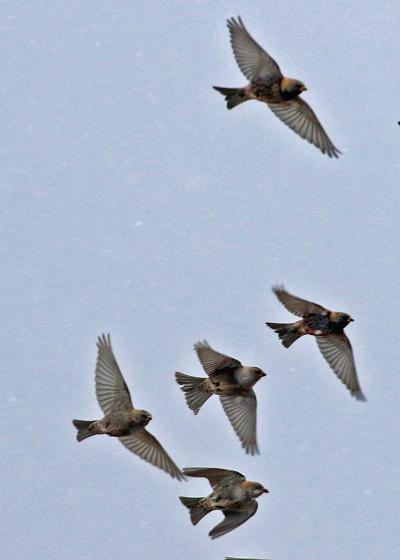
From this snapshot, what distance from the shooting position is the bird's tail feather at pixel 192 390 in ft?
40.4

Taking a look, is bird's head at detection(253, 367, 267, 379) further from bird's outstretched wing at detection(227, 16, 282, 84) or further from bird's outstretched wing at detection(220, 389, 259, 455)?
bird's outstretched wing at detection(227, 16, 282, 84)

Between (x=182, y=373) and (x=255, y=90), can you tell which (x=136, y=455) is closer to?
(x=182, y=373)

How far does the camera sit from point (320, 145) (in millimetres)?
12234

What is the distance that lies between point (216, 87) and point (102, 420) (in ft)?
8.35

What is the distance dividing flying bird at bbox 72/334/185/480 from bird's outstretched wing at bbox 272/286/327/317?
1.39 metres

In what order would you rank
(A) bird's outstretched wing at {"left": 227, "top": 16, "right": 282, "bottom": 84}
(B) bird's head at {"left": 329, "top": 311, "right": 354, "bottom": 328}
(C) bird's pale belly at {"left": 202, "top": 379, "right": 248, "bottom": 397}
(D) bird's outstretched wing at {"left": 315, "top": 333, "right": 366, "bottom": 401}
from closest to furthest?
(A) bird's outstretched wing at {"left": 227, "top": 16, "right": 282, "bottom": 84} → (C) bird's pale belly at {"left": 202, "top": 379, "right": 248, "bottom": 397} → (B) bird's head at {"left": 329, "top": 311, "right": 354, "bottom": 328} → (D) bird's outstretched wing at {"left": 315, "top": 333, "right": 366, "bottom": 401}

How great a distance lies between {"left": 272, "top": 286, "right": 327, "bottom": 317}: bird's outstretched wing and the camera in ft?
40.9

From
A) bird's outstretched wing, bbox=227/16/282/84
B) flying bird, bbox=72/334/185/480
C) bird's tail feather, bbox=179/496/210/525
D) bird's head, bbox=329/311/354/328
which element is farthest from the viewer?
bird's head, bbox=329/311/354/328

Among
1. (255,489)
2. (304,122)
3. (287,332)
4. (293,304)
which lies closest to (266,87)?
(304,122)

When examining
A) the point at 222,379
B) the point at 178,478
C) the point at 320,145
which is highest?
the point at 320,145

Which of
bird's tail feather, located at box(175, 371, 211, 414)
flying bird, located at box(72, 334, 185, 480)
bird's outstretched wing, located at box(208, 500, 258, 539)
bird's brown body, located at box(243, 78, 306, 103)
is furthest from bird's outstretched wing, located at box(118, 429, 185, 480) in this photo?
bird's brown body, located at box(243, 78, 306, 103)

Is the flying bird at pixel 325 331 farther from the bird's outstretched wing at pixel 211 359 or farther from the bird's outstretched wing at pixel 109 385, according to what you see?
the bird's outstretched wing at pixel 109 385

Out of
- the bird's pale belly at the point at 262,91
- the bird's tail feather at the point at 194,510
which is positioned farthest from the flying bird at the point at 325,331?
the bird's pale belly at the point at 262,91

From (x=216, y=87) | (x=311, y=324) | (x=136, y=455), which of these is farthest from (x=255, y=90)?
(x=136, y=455)
